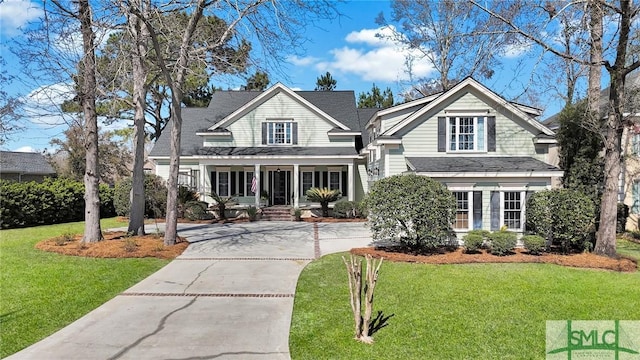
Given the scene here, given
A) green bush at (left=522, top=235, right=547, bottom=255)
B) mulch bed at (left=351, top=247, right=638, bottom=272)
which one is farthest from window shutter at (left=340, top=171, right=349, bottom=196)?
green bush at (left=522, top=235, right=547, bottom=255)

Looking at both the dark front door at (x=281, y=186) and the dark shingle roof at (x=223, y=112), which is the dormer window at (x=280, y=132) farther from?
the dark shingle roof at (x=223, y=112)

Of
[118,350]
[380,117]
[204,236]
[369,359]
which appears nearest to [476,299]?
[369,359]

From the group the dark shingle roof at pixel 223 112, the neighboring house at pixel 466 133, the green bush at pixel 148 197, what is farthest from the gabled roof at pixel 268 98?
the neighboring house at pixel 466 133

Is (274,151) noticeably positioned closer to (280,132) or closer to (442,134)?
(280,132)

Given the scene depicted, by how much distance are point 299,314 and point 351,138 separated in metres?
17.0

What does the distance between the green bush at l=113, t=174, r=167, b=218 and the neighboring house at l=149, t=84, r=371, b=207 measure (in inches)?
83.1

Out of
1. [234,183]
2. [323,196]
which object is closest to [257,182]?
[234,183]

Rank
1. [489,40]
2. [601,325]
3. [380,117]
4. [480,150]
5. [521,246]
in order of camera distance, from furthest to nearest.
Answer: [380,117] < [480,150] < [521,246] < [489,40] < [601,325]

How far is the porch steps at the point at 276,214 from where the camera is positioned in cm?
2100

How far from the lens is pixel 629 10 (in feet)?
33.5

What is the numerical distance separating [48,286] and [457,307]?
8000 mm

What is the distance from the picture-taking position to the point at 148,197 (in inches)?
777

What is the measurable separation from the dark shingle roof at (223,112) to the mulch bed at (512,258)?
12.6m

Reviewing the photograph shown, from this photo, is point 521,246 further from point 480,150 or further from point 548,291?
point 548,291
